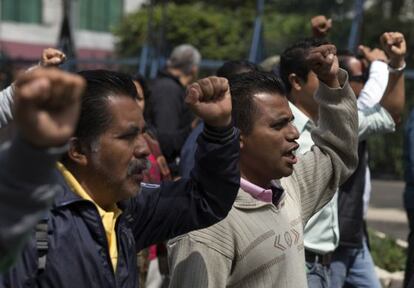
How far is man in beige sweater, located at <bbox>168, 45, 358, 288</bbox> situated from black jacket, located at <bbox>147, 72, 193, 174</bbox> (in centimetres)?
357

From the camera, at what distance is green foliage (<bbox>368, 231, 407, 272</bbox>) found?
30.2ft

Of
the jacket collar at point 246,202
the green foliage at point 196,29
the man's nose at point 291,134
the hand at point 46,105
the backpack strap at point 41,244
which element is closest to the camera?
the hand at point 46,105

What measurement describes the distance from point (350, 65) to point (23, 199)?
159 inches

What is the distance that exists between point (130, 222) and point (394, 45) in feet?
6.79

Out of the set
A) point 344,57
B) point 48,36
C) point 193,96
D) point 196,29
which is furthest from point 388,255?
point 48,36

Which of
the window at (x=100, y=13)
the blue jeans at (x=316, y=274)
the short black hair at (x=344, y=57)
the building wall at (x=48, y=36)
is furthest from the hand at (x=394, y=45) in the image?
the window at (x=100, y=13)

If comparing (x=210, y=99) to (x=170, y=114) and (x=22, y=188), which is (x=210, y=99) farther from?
(x=170, y=114)

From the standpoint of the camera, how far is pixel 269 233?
368 cm

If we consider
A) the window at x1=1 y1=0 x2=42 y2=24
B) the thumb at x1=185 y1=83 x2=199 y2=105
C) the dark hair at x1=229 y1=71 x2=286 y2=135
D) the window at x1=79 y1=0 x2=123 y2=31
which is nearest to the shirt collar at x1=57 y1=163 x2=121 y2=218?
the thumb at x1=185 y1=83 x2=199 y2=105

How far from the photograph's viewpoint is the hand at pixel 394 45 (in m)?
4.88

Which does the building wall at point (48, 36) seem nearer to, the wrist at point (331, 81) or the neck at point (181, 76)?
the neck at point (181, 76)

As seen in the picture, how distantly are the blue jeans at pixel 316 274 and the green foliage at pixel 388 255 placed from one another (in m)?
4.15

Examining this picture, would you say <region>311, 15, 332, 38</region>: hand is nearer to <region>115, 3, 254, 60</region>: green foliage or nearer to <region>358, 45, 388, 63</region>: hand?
<region>358, 45, 388, 63</region>: hand

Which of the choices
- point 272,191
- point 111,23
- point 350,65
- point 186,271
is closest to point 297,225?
point 272,191
